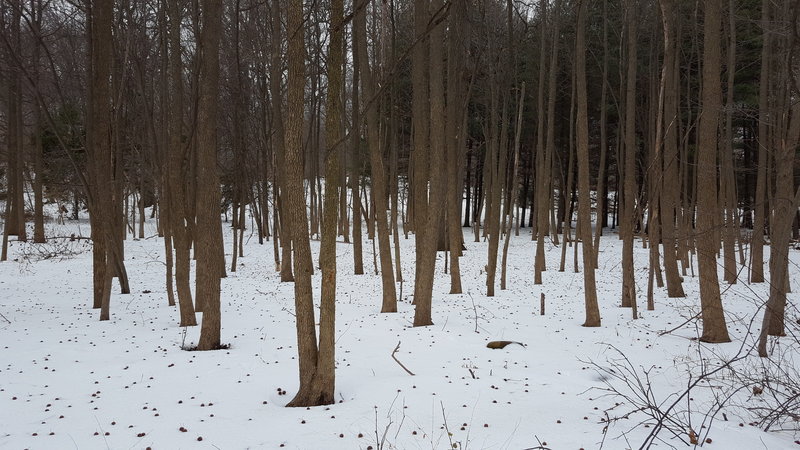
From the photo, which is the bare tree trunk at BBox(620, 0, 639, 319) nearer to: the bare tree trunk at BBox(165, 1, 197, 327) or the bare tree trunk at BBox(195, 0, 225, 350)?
the bare tree trunk at BBox(195, 0, 225, 350)

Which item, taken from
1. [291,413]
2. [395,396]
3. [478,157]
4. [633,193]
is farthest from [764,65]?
[478,157]

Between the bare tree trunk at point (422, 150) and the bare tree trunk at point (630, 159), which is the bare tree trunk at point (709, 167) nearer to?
the bare tree trunk at point (630, 159)

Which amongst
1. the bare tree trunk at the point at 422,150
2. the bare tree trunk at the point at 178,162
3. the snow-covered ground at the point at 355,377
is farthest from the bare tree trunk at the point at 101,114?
the bare tree trunk at the point at 422,150

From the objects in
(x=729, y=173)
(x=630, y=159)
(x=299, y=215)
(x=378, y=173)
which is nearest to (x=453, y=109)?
(x=378, y=173)

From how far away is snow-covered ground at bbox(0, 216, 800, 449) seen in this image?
171 inches

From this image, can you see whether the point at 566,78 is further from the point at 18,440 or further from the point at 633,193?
the point at 18,440

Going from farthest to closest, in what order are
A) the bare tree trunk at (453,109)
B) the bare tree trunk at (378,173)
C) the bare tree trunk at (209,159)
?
the bare tree trunk at (453,109) → the bare tree trunk at (378,173) → the bare tree trunk at (209,159)

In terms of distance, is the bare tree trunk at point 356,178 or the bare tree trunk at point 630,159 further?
the bare tree trunk at point 356,178

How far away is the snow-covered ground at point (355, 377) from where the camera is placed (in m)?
4.35

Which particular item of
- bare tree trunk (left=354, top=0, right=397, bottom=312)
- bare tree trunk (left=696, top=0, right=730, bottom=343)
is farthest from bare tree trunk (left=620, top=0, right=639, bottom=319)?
bare tree trunk (left=354, top=0, right=397, bottom=312)

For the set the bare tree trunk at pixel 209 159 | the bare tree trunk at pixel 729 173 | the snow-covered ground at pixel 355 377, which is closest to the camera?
the snow-covered ground at pixel 355 377

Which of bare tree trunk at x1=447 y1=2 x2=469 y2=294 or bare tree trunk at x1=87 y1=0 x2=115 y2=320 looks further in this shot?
bare tree trunk at x1=447 y1=2 x2=469 y2=294

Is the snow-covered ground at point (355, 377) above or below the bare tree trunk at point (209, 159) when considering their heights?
below

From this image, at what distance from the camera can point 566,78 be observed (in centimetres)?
2692
